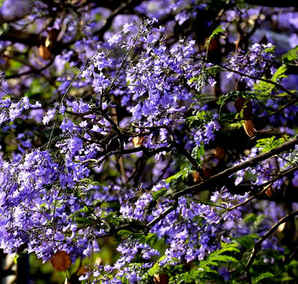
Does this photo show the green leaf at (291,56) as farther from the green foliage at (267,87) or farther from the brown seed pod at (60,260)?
the brown seed pod at (60,260)

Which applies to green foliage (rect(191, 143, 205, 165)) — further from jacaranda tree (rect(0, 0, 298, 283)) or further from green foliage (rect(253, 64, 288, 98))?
green foliage (rect(253, 64, 288, 98))

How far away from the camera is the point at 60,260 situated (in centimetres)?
294

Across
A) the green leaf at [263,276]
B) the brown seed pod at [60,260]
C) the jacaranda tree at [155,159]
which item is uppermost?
the jacaranda tree at [155,159]

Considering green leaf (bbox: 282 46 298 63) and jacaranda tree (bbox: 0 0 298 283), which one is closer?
jacaranda tree (bbox: 0 0 298 283)

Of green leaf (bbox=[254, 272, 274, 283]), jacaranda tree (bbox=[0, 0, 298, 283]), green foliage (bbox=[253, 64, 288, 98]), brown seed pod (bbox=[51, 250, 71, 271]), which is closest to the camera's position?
jacaranda tree (bbox=[0, 0, 298, 283])

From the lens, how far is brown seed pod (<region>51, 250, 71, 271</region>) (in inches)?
115

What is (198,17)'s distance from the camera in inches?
187

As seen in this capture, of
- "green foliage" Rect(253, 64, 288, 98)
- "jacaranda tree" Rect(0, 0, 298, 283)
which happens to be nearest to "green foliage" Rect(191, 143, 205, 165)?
"jacaranda tree" Rect(0, 0, 298, 283)

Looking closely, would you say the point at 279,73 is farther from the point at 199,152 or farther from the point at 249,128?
the point at 199,152

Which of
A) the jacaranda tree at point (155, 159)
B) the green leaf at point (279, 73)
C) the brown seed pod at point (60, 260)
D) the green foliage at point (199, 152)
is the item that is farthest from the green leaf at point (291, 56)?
the brown seed pod at point (60, 260)

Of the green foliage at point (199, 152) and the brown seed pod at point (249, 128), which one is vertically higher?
the brown seed pod at point (249, 128)

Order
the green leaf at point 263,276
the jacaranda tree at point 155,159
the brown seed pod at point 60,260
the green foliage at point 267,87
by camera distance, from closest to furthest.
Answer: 1. the jacaranda tree at point 155,159
2. the brown seed pod at point 60,260
3. the green leaf at point 263,276
4. the green foliage at point 267,87

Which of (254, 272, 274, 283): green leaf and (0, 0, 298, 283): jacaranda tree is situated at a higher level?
(0, 0, 298, 283): jacaranda tree

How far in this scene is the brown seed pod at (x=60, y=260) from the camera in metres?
2.92
